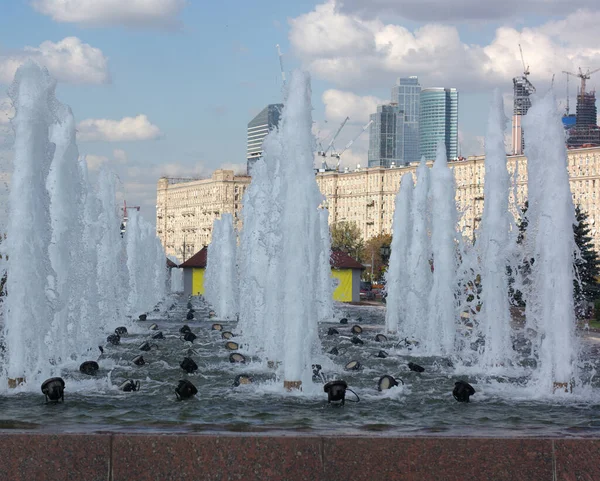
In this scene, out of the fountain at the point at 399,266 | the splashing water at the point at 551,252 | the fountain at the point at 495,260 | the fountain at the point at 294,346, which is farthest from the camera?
the fountain at the point at 399,266

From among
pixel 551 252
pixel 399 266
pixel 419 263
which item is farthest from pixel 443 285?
pixel 551 252

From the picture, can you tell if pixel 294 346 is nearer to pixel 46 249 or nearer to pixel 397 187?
pixel 46 249

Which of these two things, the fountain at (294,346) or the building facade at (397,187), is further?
the building facade at (397,187)

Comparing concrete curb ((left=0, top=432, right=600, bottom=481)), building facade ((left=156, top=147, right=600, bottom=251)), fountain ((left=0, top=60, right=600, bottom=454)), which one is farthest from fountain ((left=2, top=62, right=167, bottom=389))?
building facade ((left=156, top=147, right=600, bottom=251))

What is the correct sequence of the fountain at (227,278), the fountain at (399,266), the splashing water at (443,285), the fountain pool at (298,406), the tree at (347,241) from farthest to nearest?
the tree at (347,241), the fountain at (227,278), the fountain at (399,266), the splashing water at (443,285), the fountain pool at (298,406)

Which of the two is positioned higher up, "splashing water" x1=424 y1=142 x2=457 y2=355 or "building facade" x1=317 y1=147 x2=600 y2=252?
"building facade" x1=317 y1=147 x2=600 y2=252

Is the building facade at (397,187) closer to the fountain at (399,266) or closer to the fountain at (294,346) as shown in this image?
the fountain at (399,266)

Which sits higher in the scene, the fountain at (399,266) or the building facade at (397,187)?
the building facade at (397,187)

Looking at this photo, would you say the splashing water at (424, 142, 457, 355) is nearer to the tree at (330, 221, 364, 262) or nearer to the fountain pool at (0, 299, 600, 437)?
the fountain pool at (0, 299, 600, 437)

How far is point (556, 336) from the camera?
19.2 metres

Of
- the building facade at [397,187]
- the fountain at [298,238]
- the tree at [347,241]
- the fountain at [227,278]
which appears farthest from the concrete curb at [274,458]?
the building facade at [397,187]

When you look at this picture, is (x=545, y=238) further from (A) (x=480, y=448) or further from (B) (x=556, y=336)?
(A) (x=480, y=448)

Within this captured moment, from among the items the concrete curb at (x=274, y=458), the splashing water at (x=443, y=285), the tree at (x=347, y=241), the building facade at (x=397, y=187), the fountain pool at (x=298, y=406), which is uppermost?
the building facade at (x=397, y=187)

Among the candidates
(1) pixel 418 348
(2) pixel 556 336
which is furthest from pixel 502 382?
(1) pixel 418 348
